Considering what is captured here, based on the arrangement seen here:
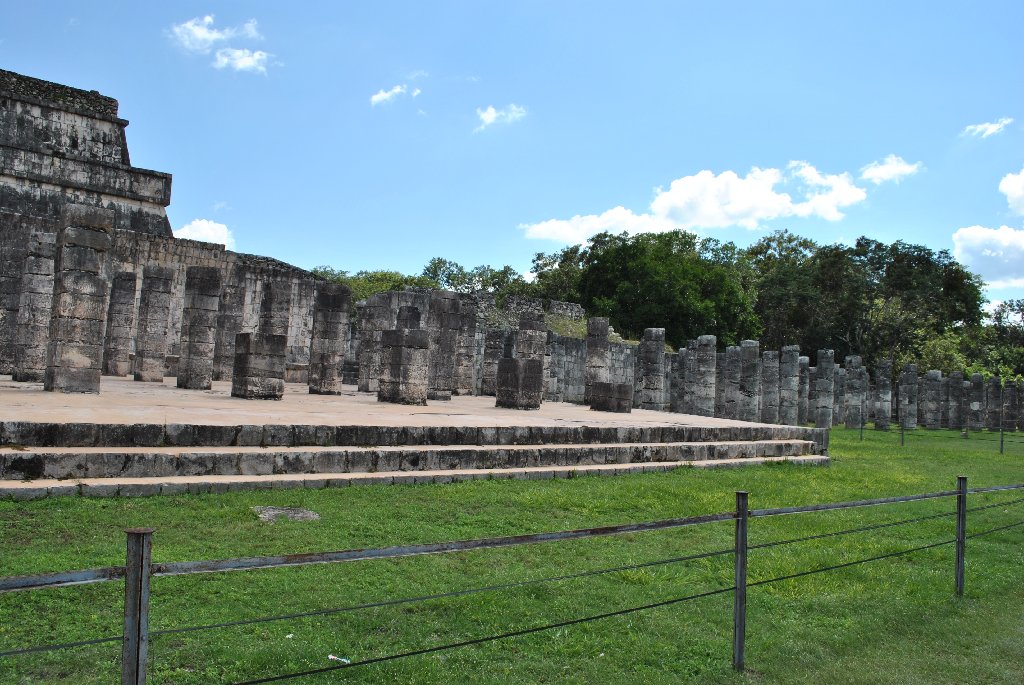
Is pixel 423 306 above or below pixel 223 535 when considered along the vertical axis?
above

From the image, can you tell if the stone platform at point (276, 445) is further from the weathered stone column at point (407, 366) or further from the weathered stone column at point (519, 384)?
the weathered stone column at point (519, 384)

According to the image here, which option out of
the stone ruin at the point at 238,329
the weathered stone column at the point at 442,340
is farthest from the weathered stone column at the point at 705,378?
the weathered stone column at the point at 442,340

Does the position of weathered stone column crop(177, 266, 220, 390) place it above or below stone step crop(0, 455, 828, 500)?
above

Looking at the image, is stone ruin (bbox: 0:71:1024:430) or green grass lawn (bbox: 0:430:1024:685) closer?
green grass lawn (bbox: 0:430:1024:685)

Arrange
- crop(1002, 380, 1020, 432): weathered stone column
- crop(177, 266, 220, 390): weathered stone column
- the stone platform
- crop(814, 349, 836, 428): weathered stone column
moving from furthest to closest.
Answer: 1. crop(1002, 380, 1020, 432): weathered stone column
2. crop(814, 349, 836, 428): weathered stone column
3. crop(177, 266, 220, 390): weathered stone column
4. the stone platform

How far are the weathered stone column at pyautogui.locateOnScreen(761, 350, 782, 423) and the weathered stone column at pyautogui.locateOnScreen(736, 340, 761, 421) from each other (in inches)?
92.7

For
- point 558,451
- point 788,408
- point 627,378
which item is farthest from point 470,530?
point 788,408

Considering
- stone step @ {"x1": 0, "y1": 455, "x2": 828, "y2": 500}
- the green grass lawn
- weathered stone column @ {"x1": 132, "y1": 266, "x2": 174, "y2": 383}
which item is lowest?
the green grass lawn

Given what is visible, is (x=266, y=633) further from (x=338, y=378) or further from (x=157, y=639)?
(x=338, y=378)

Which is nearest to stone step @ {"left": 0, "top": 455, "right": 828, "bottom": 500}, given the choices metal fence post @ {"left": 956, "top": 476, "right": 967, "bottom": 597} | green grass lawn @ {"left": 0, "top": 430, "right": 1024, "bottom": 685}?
green grass lawn @ {"left": 0, "top": 430, "right": 1024, "bottom": 685}

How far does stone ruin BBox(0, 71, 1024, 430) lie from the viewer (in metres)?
14.2

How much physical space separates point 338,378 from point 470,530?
11.5 metres

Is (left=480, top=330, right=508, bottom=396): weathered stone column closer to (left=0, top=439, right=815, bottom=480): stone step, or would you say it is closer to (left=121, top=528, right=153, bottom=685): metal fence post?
(left=0, top=439, right=815, bottom=480): stone step

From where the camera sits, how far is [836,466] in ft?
46.8
